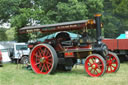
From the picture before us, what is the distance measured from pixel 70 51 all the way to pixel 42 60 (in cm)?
121

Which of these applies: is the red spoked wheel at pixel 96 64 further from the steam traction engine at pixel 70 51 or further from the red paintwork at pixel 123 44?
the red paintwork at pixel 123 44

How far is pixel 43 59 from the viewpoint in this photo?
28.0 feet

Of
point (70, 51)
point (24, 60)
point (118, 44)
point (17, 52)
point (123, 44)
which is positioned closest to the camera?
point (70, 51)

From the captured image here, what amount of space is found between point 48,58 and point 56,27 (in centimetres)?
129

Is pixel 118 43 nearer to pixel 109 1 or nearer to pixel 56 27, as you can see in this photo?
pixel 56 27

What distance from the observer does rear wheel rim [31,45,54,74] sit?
845 centimetres

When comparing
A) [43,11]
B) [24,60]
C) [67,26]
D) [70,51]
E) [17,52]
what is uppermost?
[43,11]

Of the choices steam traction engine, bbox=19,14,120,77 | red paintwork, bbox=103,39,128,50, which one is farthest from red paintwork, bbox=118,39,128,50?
steam traction engine, bbox=19,14,120,77

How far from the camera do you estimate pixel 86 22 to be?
763 cm

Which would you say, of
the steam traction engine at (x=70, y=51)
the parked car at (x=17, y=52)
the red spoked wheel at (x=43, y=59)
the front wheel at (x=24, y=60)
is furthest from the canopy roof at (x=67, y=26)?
the parked car at (x=17, y=52)

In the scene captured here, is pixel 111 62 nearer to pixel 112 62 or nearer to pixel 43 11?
pixel 112 62

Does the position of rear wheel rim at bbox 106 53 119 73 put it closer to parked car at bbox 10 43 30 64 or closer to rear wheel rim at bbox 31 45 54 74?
rear wheel rim at bbox 31 45 54 74

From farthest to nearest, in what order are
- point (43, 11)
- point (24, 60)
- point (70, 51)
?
1. point (43, 11)
2. point (24, 60)
3. point (70, 51)

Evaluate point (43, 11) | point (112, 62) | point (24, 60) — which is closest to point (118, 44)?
point (112, 62)
